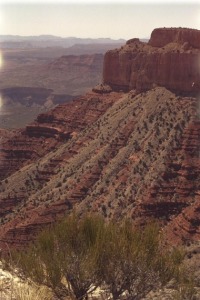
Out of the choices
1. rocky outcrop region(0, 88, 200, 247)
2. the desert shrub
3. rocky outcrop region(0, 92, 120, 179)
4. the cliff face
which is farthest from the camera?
rocky outcrop region(0, 92, 120, 179)

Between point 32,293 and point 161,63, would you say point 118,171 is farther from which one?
point 32,293

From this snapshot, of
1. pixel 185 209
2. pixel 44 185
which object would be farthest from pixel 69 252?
pixel 44 185

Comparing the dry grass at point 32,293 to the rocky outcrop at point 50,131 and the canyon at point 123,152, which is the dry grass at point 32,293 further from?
the rocky outcrop at point 50,131

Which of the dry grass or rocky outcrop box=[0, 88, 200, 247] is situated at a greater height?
the dry grass

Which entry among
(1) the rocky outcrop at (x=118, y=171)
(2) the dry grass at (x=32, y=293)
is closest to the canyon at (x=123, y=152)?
(1) the rocky outcrop at (x=118, y=171)

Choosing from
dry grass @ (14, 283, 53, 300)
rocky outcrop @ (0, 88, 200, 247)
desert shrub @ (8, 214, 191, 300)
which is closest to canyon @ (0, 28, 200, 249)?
rocky outcrop @ (0, 88, 200, 247)

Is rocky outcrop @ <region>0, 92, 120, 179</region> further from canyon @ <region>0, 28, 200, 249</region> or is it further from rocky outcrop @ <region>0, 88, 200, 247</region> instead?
rocky outcrop @ <region>0, 88, 200, 247</region>
